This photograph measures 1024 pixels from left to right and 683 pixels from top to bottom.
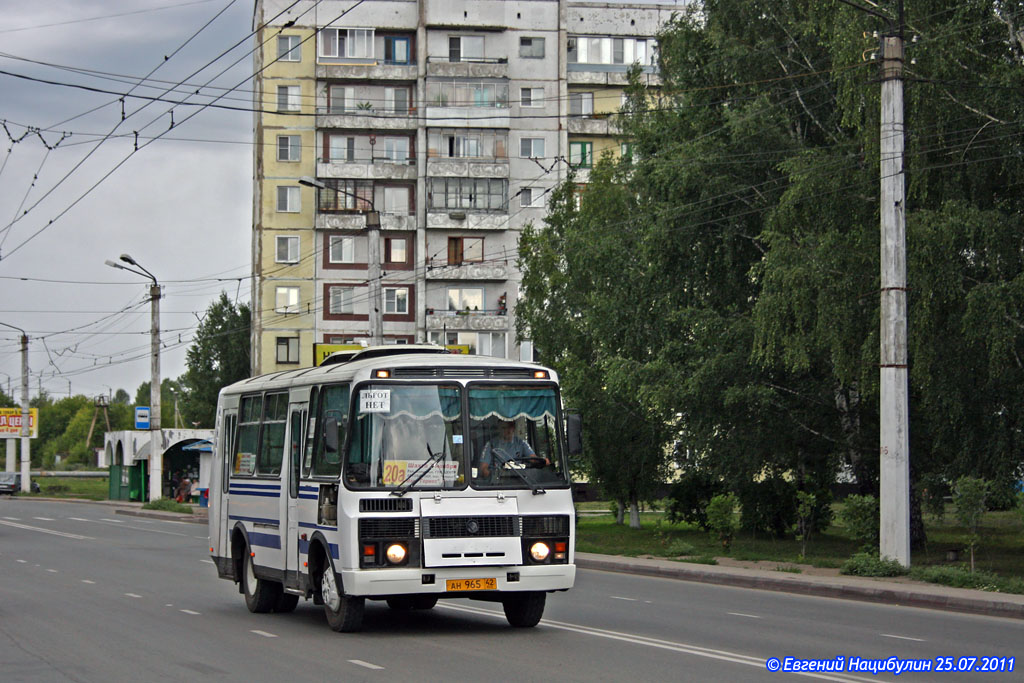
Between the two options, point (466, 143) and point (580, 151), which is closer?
point (466, 143)

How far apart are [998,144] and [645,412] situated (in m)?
14.3

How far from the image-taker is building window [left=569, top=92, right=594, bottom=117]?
7488 centimetres

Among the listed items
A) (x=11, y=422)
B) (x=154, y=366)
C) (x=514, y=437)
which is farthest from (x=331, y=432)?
(x=11, y=422)

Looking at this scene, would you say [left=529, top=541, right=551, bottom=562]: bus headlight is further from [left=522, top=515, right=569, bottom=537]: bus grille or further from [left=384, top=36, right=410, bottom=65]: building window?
[left=384, top=36, right=410, bottom=65]: building window

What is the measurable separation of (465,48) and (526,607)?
6105 cm

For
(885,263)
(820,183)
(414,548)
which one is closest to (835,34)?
(820,183)

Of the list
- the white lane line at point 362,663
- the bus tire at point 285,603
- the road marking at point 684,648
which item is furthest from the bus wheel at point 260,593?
the white lane line at point 362,663

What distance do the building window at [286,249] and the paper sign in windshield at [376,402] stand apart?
59991mm

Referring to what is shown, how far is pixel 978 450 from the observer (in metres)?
24.6

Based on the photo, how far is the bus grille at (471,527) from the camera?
13.4 meters

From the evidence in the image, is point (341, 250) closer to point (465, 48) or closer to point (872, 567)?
point (465, 48)

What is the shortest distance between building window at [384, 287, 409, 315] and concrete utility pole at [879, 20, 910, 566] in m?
51.7

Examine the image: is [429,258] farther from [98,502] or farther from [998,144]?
[998,144]

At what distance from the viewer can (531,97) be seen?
7350 cm
